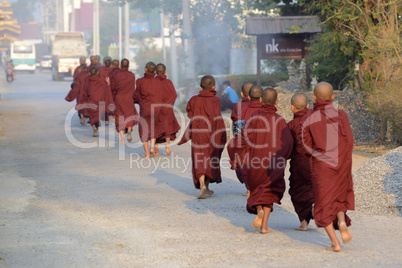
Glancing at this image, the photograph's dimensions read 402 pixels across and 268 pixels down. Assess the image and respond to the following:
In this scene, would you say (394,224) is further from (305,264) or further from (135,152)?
(135,152)

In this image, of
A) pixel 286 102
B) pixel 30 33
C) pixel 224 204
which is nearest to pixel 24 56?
pixel 286 102

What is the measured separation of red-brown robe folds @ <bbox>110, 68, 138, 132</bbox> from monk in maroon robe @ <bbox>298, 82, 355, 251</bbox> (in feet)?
29.2

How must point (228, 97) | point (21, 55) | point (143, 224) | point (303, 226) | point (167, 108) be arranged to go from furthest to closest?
point (21, 55) < point (228, 97) < point (167, 108) < point (143, 224) < point (303, 226)

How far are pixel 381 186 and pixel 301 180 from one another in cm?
199

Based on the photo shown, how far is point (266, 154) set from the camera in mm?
6836

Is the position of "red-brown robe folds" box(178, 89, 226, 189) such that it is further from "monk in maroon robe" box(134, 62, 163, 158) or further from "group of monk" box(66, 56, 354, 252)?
"monk in maroon robe" box(134, 62, 163, 158)

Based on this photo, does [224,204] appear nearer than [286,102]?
Yes

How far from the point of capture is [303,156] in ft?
22.3

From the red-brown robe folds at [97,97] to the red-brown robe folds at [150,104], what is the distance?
3.88 meters

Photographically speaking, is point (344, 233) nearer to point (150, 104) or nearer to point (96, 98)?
point (150, 104)

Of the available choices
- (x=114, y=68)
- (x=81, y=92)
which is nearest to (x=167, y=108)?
(x=114, y=68)

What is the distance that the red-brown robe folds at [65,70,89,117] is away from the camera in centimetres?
1717

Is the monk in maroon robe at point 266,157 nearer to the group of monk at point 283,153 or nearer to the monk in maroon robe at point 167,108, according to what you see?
the group of monk at point 283,153

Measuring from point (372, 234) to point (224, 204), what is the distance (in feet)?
7.32
